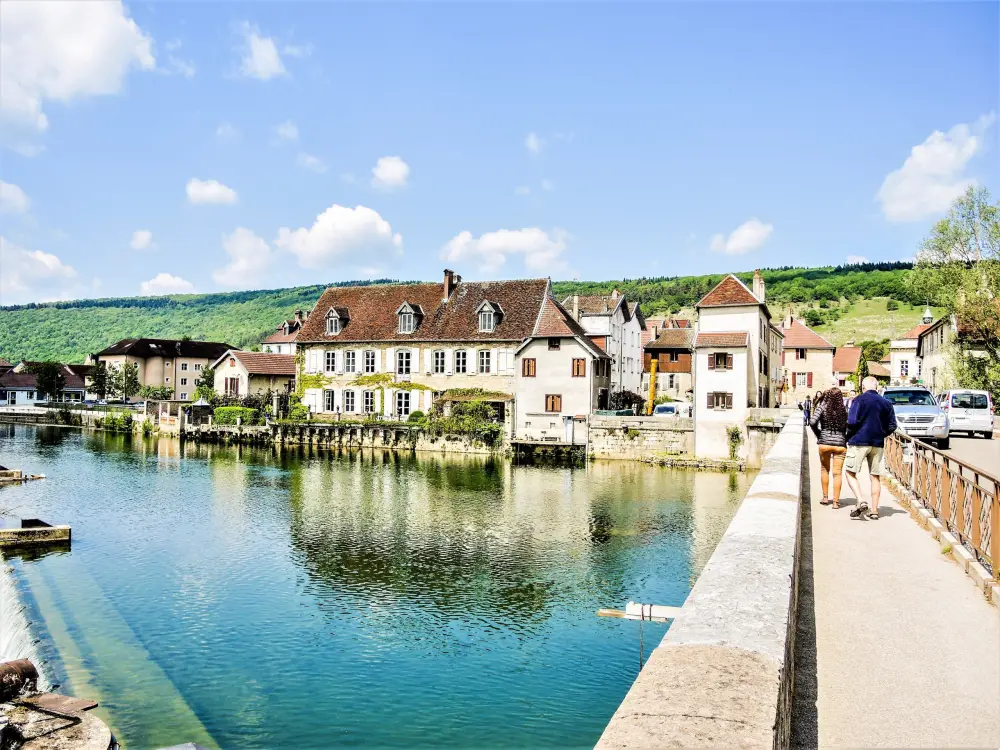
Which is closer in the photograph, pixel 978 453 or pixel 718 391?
pixel 978 453

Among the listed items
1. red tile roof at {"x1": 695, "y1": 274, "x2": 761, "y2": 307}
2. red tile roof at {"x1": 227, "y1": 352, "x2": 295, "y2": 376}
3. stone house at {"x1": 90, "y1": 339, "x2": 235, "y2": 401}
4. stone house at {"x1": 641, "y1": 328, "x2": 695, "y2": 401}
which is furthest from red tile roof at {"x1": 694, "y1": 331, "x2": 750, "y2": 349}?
stone house at {"x1": 90, "y1": 339, "x2": 235, "y2": 401}

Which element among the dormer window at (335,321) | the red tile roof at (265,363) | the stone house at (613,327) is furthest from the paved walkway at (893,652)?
the red tile roof at (265,363)

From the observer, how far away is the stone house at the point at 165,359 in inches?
4006

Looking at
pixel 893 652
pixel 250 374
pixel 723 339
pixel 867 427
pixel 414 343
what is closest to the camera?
pixel 893 652

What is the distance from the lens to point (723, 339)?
4038 cm

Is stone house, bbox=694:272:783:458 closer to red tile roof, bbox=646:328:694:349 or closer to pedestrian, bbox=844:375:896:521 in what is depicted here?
red tile roof, bbox=646:328:694:349

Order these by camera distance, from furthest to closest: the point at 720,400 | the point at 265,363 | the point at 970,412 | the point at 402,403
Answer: the point at 265,363, the point at 402,403, the point at 720,400, the point at 970,412

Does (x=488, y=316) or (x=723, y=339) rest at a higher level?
(x=488, y=316)

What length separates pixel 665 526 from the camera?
2477cm

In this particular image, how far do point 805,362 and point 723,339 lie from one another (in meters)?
34.5

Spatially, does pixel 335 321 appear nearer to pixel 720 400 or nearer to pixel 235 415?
pixel 235 415

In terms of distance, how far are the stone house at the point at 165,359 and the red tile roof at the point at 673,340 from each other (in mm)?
61992

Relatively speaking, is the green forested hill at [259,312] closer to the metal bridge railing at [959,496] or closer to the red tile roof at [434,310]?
the red tile roof at [434,310]

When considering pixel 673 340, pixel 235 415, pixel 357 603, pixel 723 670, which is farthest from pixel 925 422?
pixel 673 340
